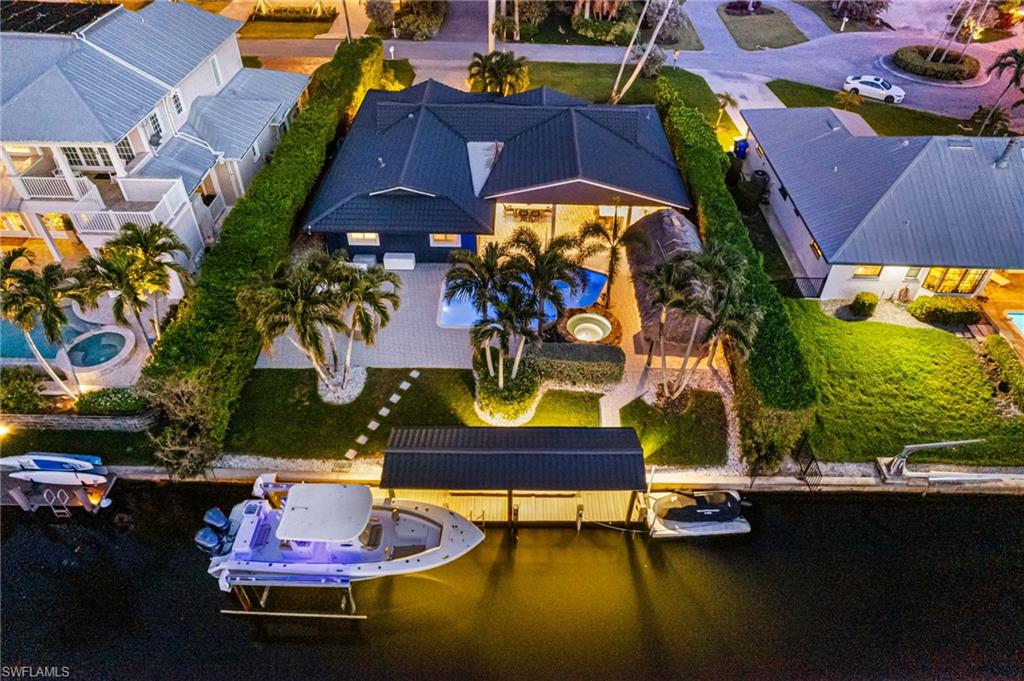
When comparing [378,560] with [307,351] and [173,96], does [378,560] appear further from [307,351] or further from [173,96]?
[173,96]

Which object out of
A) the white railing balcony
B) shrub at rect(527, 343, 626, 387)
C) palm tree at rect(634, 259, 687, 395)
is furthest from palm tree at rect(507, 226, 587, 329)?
the white railing balcony

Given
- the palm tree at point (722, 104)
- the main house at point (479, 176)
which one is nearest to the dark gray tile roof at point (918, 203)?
the main house at point (479, 176)

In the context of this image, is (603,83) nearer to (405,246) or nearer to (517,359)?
(405,246)

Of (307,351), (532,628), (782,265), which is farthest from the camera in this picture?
(782,265)

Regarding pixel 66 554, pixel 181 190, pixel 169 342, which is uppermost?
pixel 181 190

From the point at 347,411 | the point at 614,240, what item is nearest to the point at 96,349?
the point at 347,411

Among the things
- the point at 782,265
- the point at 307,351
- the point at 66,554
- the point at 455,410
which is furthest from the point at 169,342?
the point at 782,265
